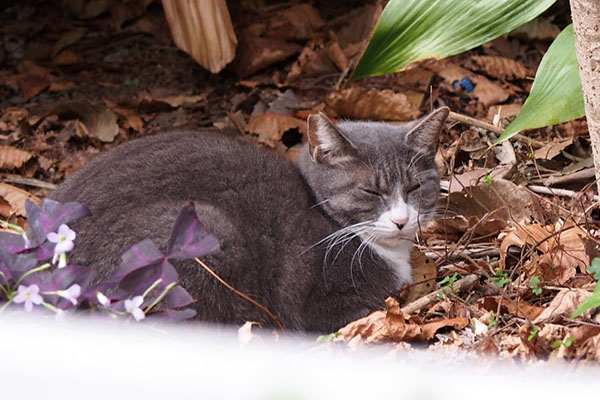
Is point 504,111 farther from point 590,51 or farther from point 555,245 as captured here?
point 590,51

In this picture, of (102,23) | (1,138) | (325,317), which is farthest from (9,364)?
(102,23)

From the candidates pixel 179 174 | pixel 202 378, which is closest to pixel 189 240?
pixel 179 174

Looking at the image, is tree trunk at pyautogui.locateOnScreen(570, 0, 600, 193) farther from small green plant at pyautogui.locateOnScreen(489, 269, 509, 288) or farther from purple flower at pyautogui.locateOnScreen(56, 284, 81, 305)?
purple flower at pyautogui.locateOnScreen(56, 284, 81, 305)

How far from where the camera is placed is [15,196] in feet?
10.9

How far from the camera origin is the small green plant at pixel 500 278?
7.94 feet

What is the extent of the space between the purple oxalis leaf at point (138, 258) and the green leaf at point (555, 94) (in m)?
1.24

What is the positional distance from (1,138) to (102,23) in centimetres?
131

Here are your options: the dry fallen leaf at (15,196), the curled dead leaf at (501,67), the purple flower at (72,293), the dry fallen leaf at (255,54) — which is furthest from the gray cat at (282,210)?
the curled dead leaf at (501,67)

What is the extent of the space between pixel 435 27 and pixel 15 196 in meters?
1.88

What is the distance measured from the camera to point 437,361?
199cm

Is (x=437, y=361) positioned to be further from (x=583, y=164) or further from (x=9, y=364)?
(x=583, y=164)

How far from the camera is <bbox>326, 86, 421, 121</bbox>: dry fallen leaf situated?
3.76 metres

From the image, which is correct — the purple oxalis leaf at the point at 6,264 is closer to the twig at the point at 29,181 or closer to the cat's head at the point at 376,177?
the cat's head at the point at 376,177

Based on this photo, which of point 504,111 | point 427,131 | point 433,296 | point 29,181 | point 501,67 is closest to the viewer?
point 433,296
